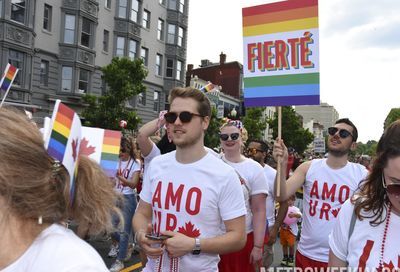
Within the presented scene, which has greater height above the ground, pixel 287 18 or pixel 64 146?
pixel 287 18

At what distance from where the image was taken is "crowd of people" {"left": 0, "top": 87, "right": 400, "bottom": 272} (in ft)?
4.30

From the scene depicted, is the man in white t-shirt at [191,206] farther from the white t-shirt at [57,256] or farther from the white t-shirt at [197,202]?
the white t-shirt at [57,256]

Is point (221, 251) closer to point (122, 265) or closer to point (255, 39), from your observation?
point (255, 39)

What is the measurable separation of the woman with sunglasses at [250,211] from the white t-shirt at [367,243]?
1.81m

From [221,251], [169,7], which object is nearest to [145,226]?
[221,251]

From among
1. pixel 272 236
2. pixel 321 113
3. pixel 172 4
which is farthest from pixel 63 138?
pixel 321 113

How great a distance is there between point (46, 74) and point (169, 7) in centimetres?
1377

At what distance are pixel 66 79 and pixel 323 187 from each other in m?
22.9

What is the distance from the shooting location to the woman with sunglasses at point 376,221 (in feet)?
6.87

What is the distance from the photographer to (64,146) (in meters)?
1.31

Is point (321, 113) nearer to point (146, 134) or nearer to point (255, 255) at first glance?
point (146, 134)

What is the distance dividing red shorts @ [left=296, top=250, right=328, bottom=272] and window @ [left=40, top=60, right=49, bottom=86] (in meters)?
21.9

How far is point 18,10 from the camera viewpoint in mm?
21516

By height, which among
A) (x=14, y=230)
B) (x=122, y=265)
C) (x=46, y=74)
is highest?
(x=46, y=74)
